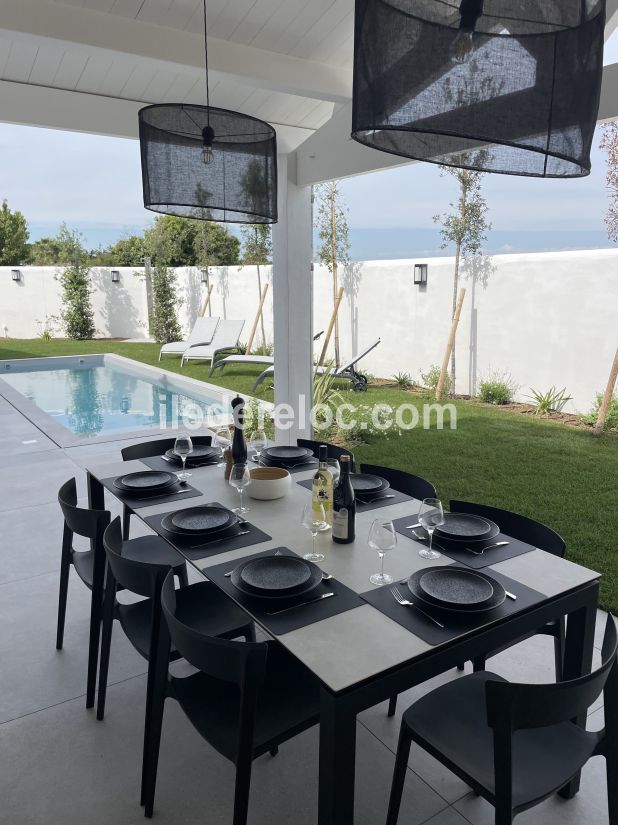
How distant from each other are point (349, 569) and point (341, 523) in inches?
8.1

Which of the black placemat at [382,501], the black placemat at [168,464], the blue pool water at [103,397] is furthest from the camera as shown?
the blue pool water at [103,397]

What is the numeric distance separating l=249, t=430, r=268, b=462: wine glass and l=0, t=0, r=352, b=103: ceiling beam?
2087 mm

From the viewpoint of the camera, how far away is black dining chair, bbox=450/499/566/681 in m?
2.01

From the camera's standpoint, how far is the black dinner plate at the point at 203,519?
1996 millimetres

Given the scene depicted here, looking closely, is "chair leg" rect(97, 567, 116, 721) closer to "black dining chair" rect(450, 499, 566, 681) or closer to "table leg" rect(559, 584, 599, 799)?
"black dining chair" rect(450, 499, 566, 681)

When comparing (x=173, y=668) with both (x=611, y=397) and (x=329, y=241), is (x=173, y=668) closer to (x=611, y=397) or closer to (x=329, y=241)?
(x=611, y=397)

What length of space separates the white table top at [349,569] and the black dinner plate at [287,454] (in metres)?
0.12

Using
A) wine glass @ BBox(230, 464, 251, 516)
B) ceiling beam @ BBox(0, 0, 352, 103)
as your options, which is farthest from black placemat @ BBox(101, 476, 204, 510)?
ceiling beam @ BBox(0, 0, 352, 103)

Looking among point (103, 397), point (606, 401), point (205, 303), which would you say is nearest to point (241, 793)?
point (606, 401)

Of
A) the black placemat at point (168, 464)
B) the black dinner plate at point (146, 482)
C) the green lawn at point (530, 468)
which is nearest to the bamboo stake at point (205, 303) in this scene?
the green lawn at point (530, 468)

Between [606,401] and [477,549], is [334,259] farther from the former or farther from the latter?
[477,549]

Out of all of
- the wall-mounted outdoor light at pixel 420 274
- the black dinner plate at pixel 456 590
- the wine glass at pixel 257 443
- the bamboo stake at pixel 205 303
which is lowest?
the black dinner plate at pixel 456 590

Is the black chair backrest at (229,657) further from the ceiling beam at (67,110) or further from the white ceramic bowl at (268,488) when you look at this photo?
the ceiling beam at (67,110)

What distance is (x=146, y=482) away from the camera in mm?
2449
